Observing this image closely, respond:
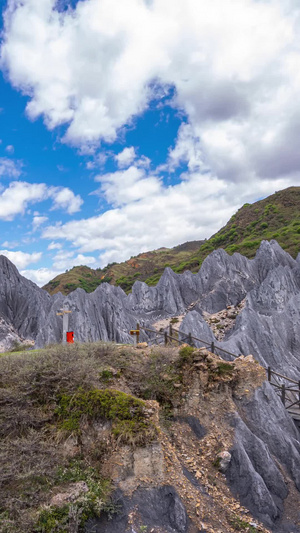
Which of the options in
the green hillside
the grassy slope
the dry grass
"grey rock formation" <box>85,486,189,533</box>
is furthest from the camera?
the green hillside

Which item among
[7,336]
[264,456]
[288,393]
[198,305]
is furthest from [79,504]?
[198,305]

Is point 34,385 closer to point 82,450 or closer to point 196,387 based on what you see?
point 82,450

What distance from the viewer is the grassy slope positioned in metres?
57.6

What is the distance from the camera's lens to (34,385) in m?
6.80

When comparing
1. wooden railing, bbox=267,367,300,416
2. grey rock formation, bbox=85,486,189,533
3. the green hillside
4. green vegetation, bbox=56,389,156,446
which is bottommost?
wooden railing, bbox=267,367,300,416

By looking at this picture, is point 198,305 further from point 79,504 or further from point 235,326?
point 79,504

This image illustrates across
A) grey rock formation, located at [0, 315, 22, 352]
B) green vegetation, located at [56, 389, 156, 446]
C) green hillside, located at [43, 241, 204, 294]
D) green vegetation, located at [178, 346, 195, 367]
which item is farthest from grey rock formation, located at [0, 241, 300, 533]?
green hillside, located at [43, 241, 204, 294]

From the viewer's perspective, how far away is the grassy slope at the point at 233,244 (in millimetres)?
57562

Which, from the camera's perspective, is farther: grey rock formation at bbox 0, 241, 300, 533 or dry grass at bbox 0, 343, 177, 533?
grey rock formation at bbox 0, 241, 300, 533

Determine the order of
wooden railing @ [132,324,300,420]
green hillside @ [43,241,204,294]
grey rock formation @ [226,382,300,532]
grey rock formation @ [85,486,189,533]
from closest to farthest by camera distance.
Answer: grey rock formation @ [85,486,189,533]
grey rock formation @ [226,382,300,532]
wooden railing @ [132,324,300,420]
green hillside @ [43,241,204,294]

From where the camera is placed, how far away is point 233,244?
217 ft

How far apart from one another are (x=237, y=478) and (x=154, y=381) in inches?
112

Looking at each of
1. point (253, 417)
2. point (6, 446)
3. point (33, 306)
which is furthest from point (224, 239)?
point (6, 446)

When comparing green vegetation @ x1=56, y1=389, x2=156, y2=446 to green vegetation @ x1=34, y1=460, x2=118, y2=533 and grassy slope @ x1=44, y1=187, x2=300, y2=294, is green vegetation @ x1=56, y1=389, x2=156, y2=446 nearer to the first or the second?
green vegetation @ x1=34, y1=460, x2=118, y2=533
